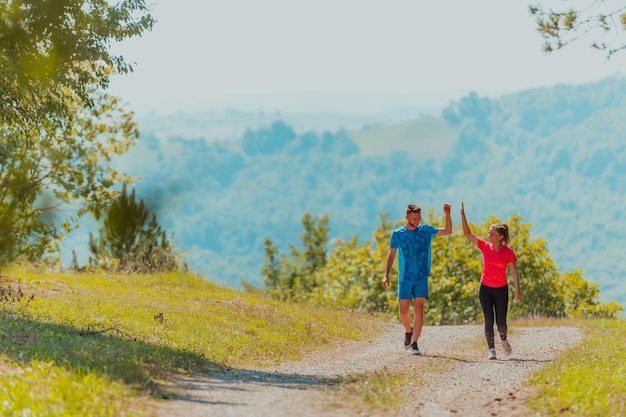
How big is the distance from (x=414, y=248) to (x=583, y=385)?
4873 mm

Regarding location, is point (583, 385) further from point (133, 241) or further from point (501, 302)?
point (133, 241)

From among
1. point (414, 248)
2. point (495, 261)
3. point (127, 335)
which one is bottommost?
point (127, 335)

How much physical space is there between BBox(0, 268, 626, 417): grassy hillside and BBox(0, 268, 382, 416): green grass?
0.07 ft

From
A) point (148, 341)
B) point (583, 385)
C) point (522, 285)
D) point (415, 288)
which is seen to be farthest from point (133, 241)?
point (583, 385)

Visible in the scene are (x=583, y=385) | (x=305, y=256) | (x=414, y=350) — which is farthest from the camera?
(x=305, y=256)

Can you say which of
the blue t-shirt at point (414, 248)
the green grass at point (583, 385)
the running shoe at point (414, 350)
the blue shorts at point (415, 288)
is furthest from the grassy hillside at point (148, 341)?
the blue t-shirt at point (414, 248)

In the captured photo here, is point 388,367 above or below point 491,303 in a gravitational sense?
below

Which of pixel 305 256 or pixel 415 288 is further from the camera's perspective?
pixel 305 256

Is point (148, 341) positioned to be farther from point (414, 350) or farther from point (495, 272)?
point (495, 272)

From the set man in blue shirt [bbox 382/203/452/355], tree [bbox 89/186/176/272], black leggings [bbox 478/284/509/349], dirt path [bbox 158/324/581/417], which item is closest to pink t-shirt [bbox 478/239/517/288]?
black leggings [bbox 478/284/509/349]

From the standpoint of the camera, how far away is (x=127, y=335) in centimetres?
1339

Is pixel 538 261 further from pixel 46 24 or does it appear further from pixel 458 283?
pixel 46 24

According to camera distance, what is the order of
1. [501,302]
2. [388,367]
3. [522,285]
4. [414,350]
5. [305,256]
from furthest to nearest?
[305,256] < [522,285] < [414,350] < [501,302] < [388,367]

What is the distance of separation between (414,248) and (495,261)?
4.37 feet
